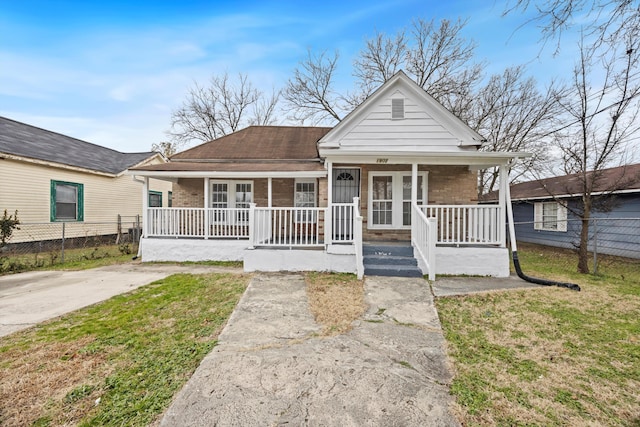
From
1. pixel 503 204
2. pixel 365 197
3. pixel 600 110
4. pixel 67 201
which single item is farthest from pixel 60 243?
pixel 600 110

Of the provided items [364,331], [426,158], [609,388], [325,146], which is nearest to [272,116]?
[325,146]

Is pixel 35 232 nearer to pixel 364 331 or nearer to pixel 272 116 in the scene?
Result: pixel 364 331

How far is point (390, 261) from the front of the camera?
7109mm

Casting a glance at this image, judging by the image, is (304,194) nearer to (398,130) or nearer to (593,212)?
(398,130)

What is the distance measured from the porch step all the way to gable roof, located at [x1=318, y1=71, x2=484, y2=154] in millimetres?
3444

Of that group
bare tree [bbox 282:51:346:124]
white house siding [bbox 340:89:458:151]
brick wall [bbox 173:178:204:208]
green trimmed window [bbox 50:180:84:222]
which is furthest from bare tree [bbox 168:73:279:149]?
white house siding [bbox 340:89:458:151]

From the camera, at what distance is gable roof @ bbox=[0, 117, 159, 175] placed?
11266mm

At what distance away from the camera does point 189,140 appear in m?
25.8

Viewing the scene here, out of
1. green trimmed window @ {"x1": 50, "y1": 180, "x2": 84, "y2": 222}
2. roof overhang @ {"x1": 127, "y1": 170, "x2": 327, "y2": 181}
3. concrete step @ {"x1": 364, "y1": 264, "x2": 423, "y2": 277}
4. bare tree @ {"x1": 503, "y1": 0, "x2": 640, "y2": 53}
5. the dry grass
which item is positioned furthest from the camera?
green trimmed window @ {"x1": 50, "y1": 180, "x2": 84, "y2": 222}

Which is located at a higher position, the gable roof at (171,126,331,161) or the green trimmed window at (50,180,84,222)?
the gable roof at (171,126,331,161)

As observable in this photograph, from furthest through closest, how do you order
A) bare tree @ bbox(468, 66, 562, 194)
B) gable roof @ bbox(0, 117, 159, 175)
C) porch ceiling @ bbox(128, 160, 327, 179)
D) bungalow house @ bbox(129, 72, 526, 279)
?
1. bare tree @ bbox(468, 66, 562, 194)
2. gable roof @ bbox(0, 117, 159, 175)
3. porch ceiling @ bbox(128, 160, 327, 179)
4. bungalow house @ bbox(129, 72, 526, 279)

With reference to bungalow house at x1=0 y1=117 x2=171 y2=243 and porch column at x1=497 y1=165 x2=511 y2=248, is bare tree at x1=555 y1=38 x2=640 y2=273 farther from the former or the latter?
bungalow house at x1=0 y1=117 x2=171 y2=243

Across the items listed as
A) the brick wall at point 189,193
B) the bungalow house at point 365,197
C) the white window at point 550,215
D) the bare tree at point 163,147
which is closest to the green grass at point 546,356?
the bungalow house at point 365,197

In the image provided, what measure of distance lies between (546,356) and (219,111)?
27732 mm
